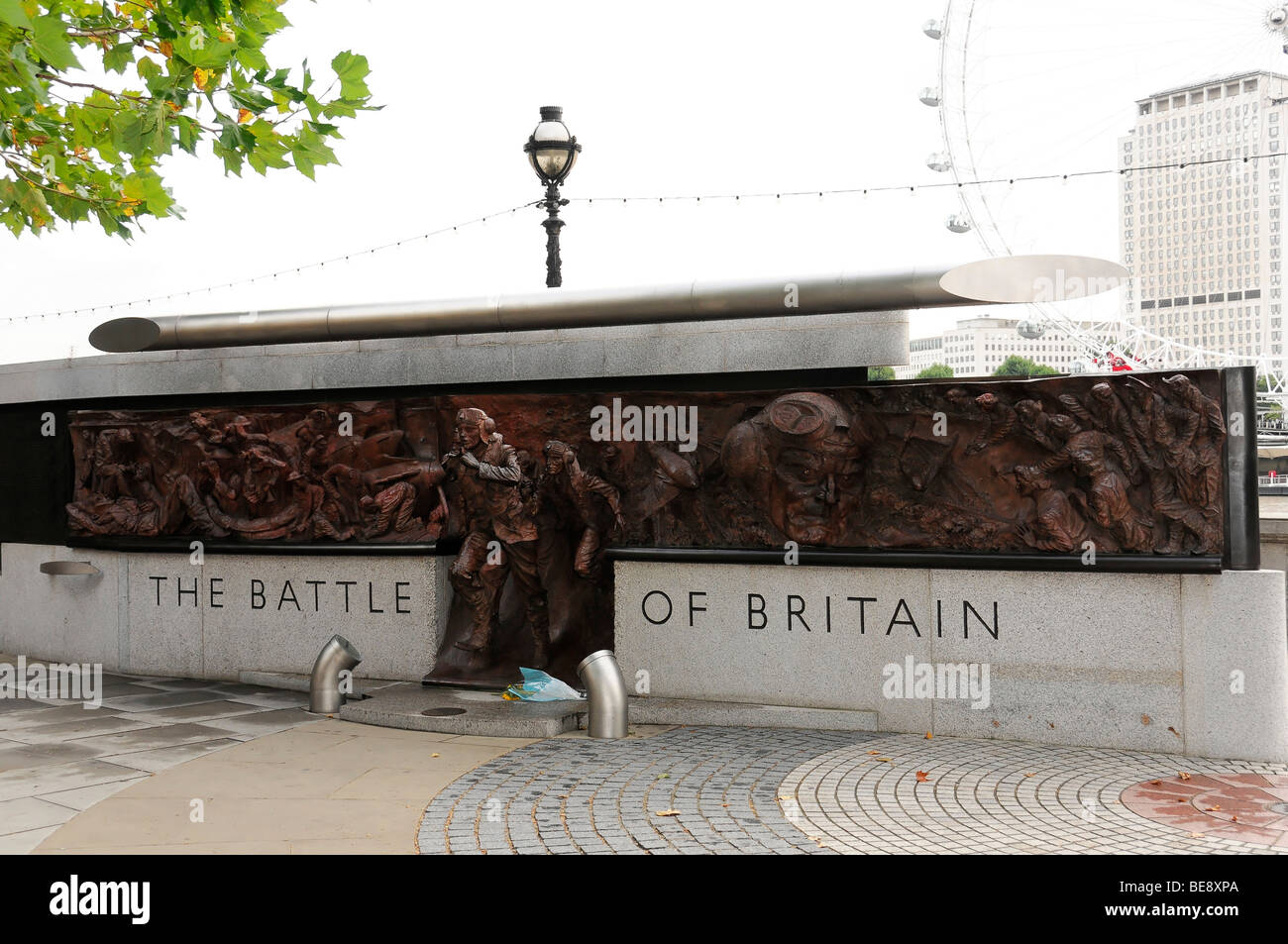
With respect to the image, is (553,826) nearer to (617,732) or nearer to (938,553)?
(617,732)

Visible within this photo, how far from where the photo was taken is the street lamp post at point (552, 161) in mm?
14352

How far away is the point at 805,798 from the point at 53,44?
6471mm

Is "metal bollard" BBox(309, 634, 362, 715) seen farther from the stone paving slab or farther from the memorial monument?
the memorial monument

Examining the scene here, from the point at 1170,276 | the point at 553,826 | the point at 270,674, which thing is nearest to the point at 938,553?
the point at 553,826

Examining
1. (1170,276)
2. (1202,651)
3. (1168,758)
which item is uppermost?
(1170,276)

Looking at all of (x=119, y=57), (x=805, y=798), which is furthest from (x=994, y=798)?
(x=119, y=57)

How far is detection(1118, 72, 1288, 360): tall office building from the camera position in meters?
35.0

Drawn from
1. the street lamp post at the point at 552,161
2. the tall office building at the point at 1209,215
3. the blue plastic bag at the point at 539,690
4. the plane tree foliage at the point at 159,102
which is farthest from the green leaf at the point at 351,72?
the tall office building at the point at 1209,215

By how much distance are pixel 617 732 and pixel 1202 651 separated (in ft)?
15.8

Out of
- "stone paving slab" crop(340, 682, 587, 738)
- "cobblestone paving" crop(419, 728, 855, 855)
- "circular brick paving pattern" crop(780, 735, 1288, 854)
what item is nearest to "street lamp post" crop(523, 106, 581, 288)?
"stone paving slab" crop(340, 682, 587, 738)

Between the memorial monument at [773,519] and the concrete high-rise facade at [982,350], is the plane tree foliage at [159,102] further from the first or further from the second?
the concrete high-rise facade at [982,350]

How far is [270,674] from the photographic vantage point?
12523 mm

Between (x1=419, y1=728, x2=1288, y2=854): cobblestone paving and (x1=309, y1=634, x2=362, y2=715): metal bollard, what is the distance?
8.53ft

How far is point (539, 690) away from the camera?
10.6 m
